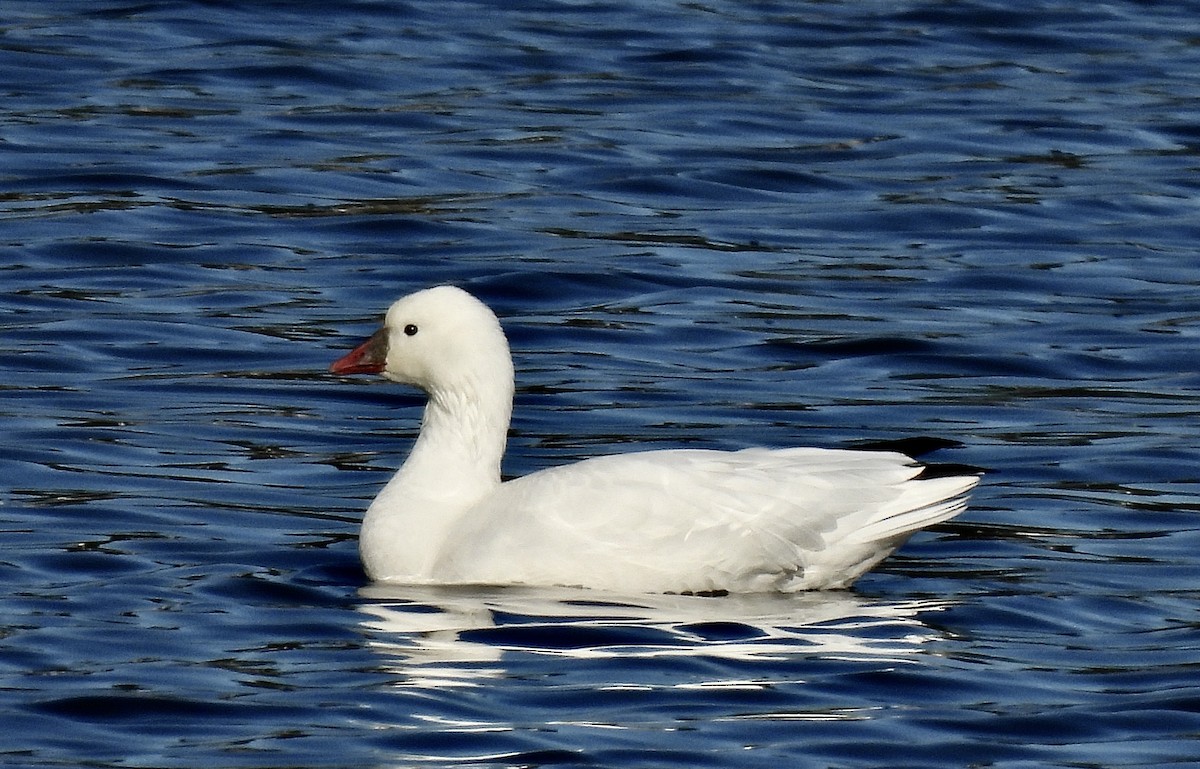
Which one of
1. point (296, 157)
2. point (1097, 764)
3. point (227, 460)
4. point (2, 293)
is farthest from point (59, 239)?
point (1097, 764)

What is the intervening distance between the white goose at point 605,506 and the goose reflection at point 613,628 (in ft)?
0.30

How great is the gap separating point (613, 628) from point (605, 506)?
0.65 meters

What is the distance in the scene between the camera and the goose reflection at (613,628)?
7863 millimetres

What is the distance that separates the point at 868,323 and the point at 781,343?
24.9 inches

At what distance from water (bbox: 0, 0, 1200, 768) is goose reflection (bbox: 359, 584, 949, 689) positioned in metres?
0.03

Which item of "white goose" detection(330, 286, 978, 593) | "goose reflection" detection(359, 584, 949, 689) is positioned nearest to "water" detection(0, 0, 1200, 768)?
"goose reflection" detection(359, 584, 949, 689)

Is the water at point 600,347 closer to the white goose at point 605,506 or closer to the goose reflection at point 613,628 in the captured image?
the goose reflection at point 613,628

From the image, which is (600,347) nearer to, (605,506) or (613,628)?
(605,506)

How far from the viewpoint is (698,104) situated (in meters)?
18.8

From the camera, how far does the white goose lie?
28.5ft

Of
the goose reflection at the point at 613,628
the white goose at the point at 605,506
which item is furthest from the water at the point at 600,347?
the white goose at the point at 605,506

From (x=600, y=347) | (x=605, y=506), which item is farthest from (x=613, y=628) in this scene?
(x=600, y=347)

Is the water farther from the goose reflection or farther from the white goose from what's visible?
the white goose

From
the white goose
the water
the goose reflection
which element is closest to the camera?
the water
